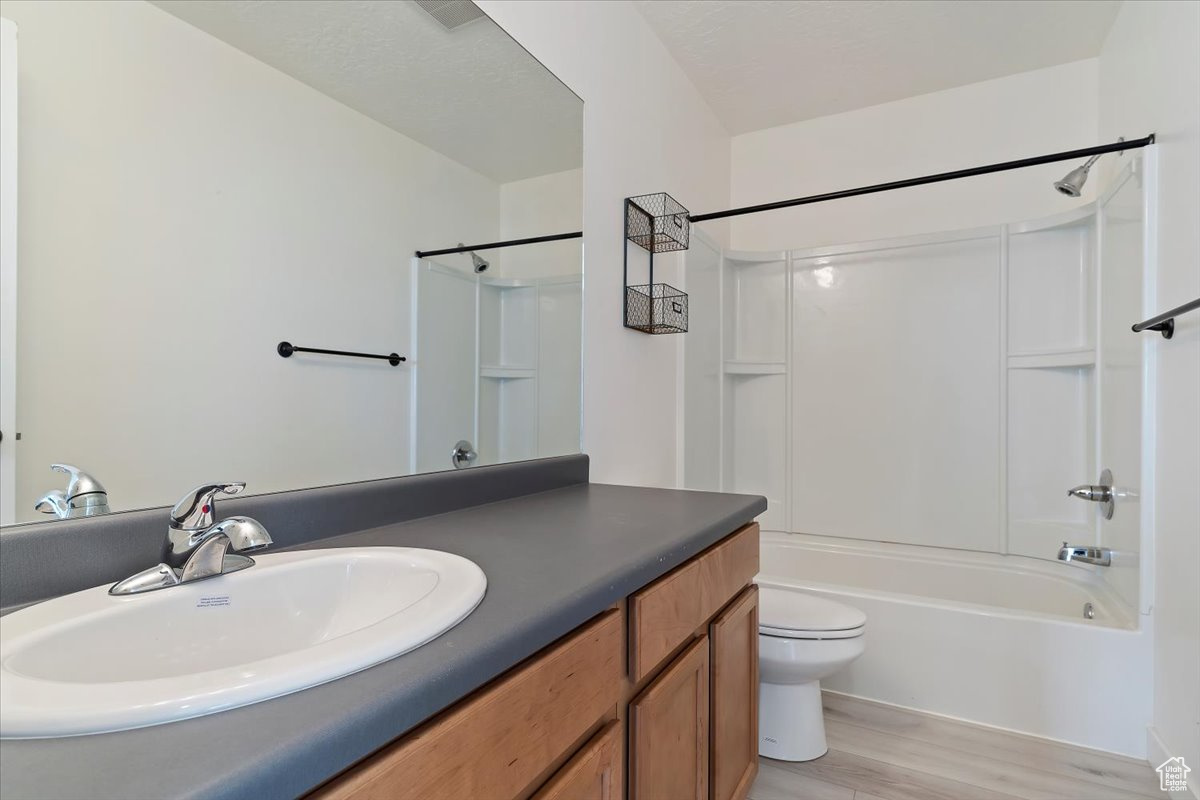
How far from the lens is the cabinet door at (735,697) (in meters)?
1.24

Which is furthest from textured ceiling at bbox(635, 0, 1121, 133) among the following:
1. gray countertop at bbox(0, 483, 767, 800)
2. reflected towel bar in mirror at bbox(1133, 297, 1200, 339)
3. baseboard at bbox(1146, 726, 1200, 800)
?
baseboard at bbox(1146, 726, 1200, 800)

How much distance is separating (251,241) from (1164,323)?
2.28 metres

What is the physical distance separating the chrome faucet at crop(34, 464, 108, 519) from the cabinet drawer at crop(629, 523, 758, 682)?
28.3 inches

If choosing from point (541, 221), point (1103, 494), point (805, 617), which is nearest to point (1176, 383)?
point (1103, 494)

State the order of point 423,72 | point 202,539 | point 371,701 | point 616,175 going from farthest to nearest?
1. point 616,175
2. point 423,72
3. point 202,539
4. point 371,701

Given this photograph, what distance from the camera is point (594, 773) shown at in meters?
0.78

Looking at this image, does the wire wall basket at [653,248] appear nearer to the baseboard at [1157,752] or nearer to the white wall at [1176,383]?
the white wall at [1176,383]

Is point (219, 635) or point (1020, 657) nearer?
point (219, 635)

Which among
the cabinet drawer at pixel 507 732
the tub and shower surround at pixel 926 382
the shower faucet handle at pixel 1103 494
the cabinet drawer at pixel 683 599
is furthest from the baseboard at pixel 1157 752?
the cabinet drawer at pixel 507 732

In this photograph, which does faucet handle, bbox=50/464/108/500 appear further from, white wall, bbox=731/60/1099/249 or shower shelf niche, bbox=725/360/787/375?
white wall, bbox=731/60/1099/249

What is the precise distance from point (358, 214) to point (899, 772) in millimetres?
2047

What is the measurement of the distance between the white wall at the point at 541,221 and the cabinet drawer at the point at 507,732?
3.30 feet

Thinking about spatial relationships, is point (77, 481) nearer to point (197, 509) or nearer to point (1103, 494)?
point (197, 509)

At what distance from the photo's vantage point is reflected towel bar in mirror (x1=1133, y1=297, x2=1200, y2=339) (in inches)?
59.1
